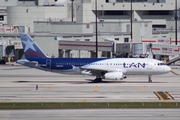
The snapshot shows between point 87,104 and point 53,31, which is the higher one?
point 53,31

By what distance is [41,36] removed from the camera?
11031 cm

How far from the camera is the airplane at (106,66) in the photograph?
7412 centimetres

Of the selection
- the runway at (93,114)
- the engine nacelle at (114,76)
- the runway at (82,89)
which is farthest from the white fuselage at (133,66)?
the runway at (93,114)

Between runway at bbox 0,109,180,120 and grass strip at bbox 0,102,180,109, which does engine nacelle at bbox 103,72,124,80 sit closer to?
grass strip at bbox 0,102,180,109

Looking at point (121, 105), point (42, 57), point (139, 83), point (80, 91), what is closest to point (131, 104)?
point (121, 105)

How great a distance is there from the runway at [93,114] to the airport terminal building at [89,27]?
185 feet

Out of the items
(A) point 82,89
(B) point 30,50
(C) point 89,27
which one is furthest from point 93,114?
(C) point 89,27

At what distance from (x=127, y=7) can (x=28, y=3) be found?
2887 centimetres

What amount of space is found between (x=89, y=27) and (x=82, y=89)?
57911mm

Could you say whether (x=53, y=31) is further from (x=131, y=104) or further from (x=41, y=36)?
(x=131, y=104)

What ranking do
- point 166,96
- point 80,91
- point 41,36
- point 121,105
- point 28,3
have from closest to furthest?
1. point 121,105
2. point 166,96
3. point 80,91
4. point 41,36
5. point 28,3

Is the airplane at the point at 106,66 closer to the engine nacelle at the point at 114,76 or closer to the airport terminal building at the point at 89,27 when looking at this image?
the engine nacelle at the point at 114,76

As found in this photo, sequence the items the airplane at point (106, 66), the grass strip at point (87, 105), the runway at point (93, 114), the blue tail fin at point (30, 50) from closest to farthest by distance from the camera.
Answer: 1. the runway at point (93, 114)
2. the grass strip at point (87, 105)
3. the airplane at point (106, 66)
4. the blue tail fin at point (30, 50)

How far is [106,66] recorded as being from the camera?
75312mm
